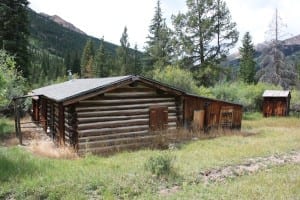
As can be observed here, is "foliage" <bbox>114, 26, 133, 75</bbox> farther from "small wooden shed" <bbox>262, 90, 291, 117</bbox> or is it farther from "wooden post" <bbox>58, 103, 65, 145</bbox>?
"wooden post" <bbox>58, 103, 65, 145</bbox>

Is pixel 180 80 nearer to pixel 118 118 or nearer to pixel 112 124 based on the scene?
pixel 118 118

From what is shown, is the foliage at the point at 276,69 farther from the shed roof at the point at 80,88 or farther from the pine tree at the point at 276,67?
the shed roof at the point at 80,88

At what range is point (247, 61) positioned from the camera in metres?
61.2

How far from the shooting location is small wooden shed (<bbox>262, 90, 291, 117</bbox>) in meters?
35.5

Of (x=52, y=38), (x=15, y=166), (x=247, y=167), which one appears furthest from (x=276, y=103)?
(x=52, y=38)

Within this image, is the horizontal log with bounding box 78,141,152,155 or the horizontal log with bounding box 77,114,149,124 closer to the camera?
the horizontal log with bounding box 78,141,152,155

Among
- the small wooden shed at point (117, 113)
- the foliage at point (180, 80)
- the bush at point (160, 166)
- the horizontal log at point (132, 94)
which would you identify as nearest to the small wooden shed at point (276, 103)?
the foliage at point (180, 80)


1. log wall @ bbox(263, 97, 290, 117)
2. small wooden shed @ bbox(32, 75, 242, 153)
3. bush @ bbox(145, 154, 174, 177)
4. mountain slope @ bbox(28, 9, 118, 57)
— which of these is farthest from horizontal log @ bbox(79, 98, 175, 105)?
mountain slope @ bbox(28, 9, 118, 57)

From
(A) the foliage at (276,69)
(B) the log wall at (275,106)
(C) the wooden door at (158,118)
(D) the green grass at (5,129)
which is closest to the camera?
(C) the wooden door at (158,118)

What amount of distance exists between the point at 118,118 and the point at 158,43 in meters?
34.1

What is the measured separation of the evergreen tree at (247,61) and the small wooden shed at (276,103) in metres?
24.9

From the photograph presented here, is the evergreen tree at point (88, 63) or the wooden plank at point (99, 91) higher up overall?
the evergreen tree at point (88, 63)

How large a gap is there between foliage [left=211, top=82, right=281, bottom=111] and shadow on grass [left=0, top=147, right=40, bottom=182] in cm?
2620

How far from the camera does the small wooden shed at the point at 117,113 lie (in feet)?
56.0
